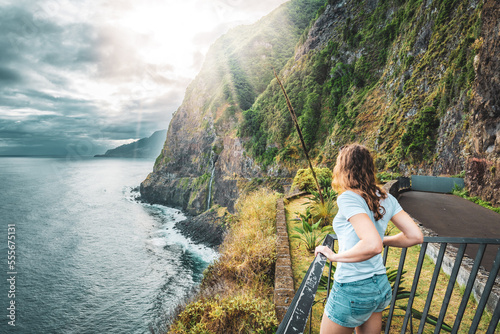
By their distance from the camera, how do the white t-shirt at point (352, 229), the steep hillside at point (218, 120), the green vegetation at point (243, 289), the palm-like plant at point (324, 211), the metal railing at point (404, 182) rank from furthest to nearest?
the steep hillside at point (218, 120) < the metal railing at point (404, 182) < the palm-like plant at point (324, 211) < the green vegetation at point (243, 289) < the white t-shirt at point (352, 229)

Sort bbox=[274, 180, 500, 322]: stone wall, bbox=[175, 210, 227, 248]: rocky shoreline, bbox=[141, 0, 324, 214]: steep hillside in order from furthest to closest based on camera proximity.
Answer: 1. bbox=[141, 0, 324, 214]: steep hillside
2. bbox=[175, 210, 227, 248]: rocky shoreline
3. bbox=[274, 180, 500, 322]: stone wall

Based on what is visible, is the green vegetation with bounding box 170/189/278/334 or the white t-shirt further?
the green vegetation with bounding box 170/189/278/334

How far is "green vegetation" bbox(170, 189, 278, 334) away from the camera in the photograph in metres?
3.83

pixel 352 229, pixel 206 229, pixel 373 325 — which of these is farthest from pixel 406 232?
pixel 206 229

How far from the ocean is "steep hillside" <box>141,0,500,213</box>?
56.1 feet

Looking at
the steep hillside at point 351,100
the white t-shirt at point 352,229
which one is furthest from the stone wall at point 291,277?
the steep hillside at point 351,100

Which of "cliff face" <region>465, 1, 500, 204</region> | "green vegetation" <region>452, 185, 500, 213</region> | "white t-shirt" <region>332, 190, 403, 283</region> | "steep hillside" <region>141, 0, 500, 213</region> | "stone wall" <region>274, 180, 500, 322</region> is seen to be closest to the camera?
"white t-shirt" <region>332, 190, 403, 283</region>

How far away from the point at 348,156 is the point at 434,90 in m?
25.2

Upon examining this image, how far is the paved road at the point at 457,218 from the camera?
7.67 meters

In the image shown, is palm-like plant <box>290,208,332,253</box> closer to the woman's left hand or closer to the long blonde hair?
the woman's left hand

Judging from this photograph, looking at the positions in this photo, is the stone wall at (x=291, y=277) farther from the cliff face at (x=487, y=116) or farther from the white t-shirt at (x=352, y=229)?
the cliff face at (x=487, y=116)

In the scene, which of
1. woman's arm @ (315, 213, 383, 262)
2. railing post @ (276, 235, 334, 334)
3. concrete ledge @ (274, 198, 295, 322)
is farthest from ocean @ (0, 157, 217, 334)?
woman's arm @ (315, 213, 383, 262)

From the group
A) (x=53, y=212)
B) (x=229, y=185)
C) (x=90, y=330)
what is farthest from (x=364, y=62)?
(x=53, y=212)

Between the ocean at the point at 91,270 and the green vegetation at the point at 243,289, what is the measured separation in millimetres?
1566
